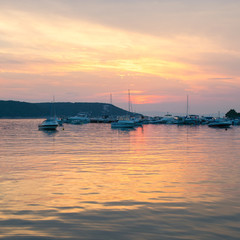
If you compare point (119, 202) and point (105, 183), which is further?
point (105, 183)

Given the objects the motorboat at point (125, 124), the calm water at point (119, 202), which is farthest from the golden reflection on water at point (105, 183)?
the motorboat at point (125, 124)

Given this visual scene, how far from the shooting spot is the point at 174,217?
1218 cm

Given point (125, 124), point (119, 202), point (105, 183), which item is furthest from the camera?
point (125, 124)

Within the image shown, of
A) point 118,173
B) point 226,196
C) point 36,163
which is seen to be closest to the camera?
point 226,196

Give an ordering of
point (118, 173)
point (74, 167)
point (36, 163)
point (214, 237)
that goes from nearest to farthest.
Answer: point (214, 237) → point (118, 173) → point (74, 167) → point (36, 163)

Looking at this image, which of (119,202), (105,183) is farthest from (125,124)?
(119,202)

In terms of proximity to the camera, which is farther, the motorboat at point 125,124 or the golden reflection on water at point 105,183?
the motorboat at point 125,124

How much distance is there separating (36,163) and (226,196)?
16.0 m

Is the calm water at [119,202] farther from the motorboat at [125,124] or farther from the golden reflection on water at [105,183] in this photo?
the motorboat at [125,124]

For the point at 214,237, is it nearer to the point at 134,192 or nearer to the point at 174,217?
the point at 174,217

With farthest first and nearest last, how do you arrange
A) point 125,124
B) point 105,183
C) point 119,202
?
point 125,124 → point 105,183 → point 119,202

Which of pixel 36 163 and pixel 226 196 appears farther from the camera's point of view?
pixel 36 163

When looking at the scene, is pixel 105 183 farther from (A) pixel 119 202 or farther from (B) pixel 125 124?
(B) pixel 125 124

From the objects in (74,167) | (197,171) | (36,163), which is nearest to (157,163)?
(197,171)
